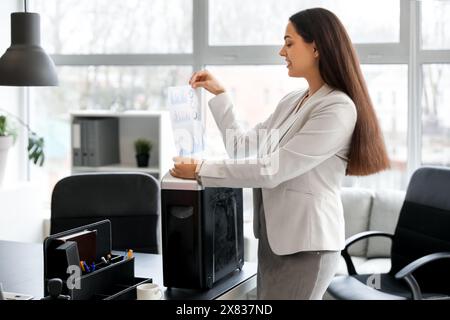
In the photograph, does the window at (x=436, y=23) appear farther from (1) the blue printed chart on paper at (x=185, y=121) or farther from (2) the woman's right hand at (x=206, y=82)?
(1) the blue printed chart on paper at (x=185, y=121)

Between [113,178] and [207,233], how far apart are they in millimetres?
930

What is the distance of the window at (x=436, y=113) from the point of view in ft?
12.9

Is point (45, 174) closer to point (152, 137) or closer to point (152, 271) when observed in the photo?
point (152, 137)

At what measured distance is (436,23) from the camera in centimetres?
389

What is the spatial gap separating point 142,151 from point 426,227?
6.35 ft

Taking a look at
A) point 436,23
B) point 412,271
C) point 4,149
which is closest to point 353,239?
point 412,271

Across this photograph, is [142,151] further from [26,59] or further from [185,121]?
[185,121]

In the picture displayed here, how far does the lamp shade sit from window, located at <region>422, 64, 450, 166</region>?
7.75 ft

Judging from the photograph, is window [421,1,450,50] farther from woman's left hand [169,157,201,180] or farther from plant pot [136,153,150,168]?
woman's left hand [169,157,201,180]

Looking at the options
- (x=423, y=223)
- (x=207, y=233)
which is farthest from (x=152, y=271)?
(x=423, y=223)

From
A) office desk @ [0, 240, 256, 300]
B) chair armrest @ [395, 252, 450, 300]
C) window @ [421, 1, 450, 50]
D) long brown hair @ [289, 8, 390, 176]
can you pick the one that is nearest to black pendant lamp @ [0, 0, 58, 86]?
office desk @ [0, 240, 256, 300]

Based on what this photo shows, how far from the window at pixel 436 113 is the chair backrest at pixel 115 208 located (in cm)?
209

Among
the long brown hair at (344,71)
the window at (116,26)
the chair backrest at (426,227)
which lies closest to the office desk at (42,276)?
the long brown hair at (344,71)

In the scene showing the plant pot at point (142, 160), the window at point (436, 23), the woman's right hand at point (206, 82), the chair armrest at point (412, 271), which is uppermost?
the window at point (436, 23)
